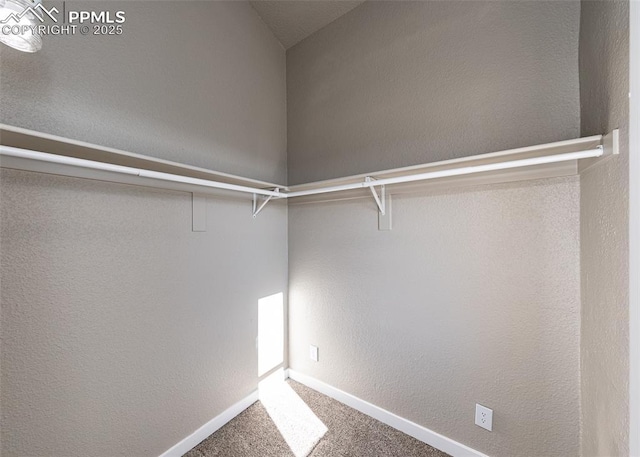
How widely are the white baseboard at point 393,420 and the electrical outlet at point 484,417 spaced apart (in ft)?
0.50

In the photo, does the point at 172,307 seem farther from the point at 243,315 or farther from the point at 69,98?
the point at 69,98

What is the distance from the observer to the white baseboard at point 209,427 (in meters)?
1.37

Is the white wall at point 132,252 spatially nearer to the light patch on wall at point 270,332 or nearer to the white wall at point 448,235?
the light patch on wall at point 270,332

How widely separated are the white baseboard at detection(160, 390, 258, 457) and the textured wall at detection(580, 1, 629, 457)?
177cm

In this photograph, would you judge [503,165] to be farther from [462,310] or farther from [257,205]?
[257,205]

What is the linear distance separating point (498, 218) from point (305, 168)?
1.36 metres

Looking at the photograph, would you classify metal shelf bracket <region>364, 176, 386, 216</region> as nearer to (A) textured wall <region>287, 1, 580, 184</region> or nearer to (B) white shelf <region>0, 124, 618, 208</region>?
(B) white shelf <region>0, 124, 618, 208</region>

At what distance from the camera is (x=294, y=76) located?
6.93 ft

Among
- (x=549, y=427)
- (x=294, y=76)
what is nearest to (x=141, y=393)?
(x=549, y=427)

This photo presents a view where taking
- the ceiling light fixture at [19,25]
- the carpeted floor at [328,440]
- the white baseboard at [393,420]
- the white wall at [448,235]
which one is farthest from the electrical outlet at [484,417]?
the ceiling light fixture at [19,25]

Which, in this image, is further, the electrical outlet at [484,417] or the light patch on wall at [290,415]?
the light patch on wall at [290,415]

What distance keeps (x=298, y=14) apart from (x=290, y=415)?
9.33 feet

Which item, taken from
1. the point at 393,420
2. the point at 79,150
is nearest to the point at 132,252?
the point at 79,150

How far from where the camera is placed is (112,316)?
1.15 meters
